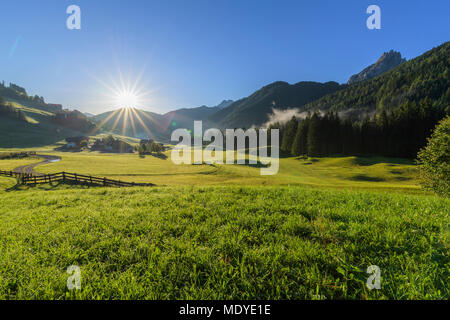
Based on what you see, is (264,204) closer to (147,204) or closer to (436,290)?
(436,290)

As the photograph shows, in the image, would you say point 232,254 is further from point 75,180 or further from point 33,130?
point 33,130

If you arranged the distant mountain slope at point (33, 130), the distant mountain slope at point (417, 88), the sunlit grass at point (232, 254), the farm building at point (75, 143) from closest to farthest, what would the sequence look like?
the sunlit grass at point (232, 254)
the distant mountain slope at point (33, 130)
the farm building at point (75, 143)
the distant mountain slope at point (417, 88)

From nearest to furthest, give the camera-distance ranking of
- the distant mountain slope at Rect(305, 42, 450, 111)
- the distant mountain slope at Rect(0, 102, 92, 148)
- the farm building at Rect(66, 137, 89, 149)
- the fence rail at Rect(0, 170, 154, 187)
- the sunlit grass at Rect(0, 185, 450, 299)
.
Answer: the sunlit grass at Rect(0, 185, 450, 299), the fence rail at Rect(0, 170, 154, 187), the distant mountain slope at Rect(0, 102, 92, 148), the farm building at Rect(66, 137, 89, 149), the distant mountain slope at Rect(305, 42, 450, 111)

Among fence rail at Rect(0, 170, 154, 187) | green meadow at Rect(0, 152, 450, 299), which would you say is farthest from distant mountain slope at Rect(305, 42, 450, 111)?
fence rail at Rect(0, 170, 154, 187)

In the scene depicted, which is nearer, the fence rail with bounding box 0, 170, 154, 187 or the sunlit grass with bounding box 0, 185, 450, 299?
the sunlit grass with bounding box 0, 185, 450, 299

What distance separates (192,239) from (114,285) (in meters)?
1.58

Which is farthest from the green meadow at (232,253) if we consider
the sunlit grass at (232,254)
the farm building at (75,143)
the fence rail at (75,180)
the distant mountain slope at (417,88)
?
the distant mountain slope at (417,88)

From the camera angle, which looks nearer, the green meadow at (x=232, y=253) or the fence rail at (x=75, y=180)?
the green meadow at (x=232, y=253)

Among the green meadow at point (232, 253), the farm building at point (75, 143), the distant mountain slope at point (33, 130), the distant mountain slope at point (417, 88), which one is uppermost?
the distant mountain slope at point (417, 88)

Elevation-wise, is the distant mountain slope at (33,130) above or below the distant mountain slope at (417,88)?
below

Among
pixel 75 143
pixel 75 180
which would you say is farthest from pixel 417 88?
pixel 75 143

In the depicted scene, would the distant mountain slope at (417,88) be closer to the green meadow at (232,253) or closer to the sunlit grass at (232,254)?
the green meadow at (232,253)

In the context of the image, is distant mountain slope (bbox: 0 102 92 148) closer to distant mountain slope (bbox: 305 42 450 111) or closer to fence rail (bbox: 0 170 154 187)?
fence rail (bbox: 0 170 154 187)
